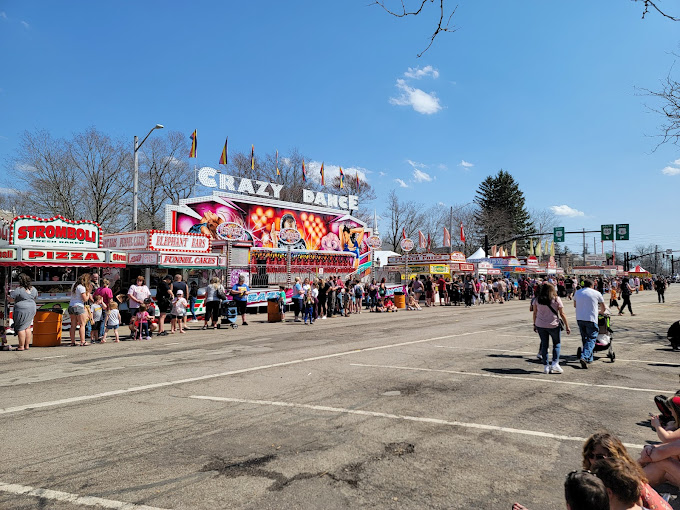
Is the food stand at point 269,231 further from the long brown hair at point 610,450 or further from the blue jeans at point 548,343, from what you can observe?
the long brown hair at point 610,450

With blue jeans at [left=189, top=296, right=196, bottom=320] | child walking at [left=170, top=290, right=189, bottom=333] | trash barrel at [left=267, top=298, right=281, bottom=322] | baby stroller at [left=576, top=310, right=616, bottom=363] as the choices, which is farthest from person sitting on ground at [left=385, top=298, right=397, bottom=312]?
baby stroller at [left=576, top=310, right=616, bottom=363]

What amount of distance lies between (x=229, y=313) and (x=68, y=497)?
41.3ft

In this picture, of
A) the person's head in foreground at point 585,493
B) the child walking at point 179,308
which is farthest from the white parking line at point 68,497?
the child walking at point 179,308

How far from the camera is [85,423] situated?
5277mm

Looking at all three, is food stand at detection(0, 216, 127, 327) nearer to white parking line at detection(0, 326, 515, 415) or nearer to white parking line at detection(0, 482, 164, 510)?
white parking line at detection(0, 326, 515, 415)

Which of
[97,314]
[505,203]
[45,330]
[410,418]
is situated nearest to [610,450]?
[410,418]

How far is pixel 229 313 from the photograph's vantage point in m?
16.0

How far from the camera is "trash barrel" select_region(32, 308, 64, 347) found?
1178 cm

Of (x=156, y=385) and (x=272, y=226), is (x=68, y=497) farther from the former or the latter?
(x=272, y=226)

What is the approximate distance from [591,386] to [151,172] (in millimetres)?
45050

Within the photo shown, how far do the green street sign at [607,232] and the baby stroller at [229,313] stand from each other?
4493cm

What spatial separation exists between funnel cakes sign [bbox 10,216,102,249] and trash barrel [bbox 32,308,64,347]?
4050 mm

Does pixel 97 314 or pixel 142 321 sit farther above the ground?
pixel 97 314

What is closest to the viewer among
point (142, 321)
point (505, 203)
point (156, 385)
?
point (156, 385)
